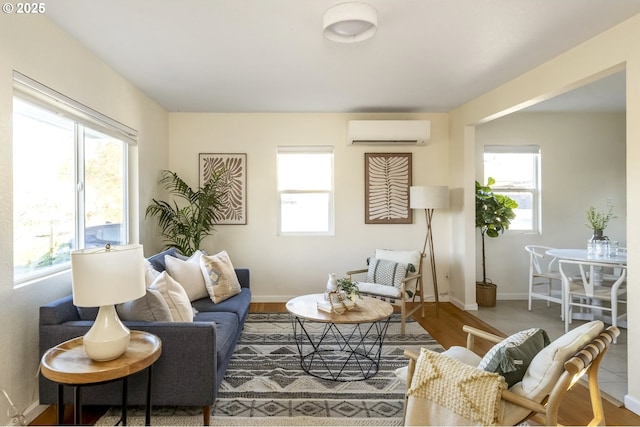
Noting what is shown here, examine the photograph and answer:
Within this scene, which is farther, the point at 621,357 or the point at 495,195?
the point at 495,195

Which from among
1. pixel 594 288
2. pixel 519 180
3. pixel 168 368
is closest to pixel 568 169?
pixel 519 180

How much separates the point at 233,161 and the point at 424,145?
266 centimetres

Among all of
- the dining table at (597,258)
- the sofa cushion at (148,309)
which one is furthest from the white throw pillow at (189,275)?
the dining table at (597,258)

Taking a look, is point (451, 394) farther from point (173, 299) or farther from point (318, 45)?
point (318, 45)

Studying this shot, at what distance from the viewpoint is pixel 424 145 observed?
15.8 ft

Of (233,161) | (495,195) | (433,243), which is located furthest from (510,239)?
(233,161)

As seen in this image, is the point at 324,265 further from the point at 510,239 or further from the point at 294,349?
the point at 510,239

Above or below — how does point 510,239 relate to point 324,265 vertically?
above

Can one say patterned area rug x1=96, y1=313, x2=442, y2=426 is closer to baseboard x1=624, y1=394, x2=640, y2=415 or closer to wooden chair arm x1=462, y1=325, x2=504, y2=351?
wooden chair arm x1=462, y1=325, x2=504, y2=351

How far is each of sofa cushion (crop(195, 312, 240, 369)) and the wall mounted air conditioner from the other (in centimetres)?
277

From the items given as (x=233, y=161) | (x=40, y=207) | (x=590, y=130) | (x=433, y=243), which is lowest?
(x=433, y=243)

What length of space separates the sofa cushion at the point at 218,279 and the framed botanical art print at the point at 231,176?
1400 mm

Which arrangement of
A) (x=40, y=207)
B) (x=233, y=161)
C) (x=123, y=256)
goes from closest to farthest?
(x=123, y=256), (x=40, y=207), (x=233, y=161)

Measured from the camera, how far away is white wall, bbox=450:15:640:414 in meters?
2.28
